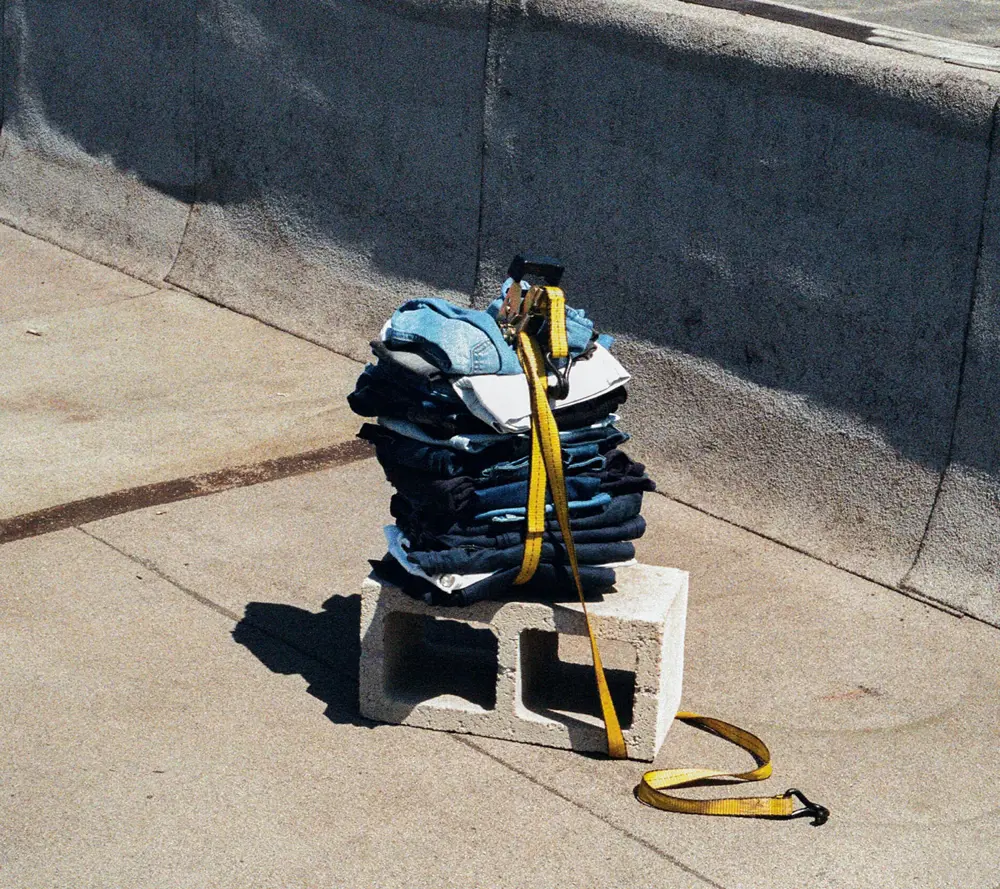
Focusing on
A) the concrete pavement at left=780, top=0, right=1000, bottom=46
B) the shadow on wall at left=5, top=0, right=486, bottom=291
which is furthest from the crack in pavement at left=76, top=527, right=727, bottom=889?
the concrete pavement at left=780, top=0, right=1000, bottom=46

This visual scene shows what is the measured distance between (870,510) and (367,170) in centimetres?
296

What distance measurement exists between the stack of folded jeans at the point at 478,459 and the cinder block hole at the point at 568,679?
1.00 feet

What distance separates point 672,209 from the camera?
20.1 feet

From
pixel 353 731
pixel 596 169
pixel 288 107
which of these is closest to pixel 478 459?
pixel 353 731

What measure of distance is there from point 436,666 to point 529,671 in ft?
1.01

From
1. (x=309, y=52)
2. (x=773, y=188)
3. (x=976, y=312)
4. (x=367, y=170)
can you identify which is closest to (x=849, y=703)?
(x=976, y=312)

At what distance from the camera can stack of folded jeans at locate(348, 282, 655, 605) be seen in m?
4.33

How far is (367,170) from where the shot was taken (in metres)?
7.34

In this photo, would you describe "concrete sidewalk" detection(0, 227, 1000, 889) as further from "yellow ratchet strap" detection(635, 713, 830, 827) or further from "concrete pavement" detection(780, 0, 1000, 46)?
"concrete pavement" detection(780, 0, 1000, 46)

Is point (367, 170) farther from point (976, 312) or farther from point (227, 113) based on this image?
point (976, 312)

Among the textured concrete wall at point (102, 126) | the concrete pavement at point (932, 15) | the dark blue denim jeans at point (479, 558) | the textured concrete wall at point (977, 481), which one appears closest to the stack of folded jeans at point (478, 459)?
the dark blue denim jeans at point (479, 558)

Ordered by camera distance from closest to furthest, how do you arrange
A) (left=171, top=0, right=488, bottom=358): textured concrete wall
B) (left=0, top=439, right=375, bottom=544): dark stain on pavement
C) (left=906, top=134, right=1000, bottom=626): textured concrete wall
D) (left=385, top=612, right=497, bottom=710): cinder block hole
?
1. (left=385, top=612, right=497, bottom=710): cinder block hole
2. (left=906, top=134, right=1000, bottom=626): textured concrete wall
3. (left=0, top=439, right=375, bottom=544): dark stain on pavement
4. (left=171, top=0, right=488, bottom=358): textured concrete wall

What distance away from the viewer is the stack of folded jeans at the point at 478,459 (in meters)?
4.33

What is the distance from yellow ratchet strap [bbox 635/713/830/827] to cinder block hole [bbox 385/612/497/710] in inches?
22.7
